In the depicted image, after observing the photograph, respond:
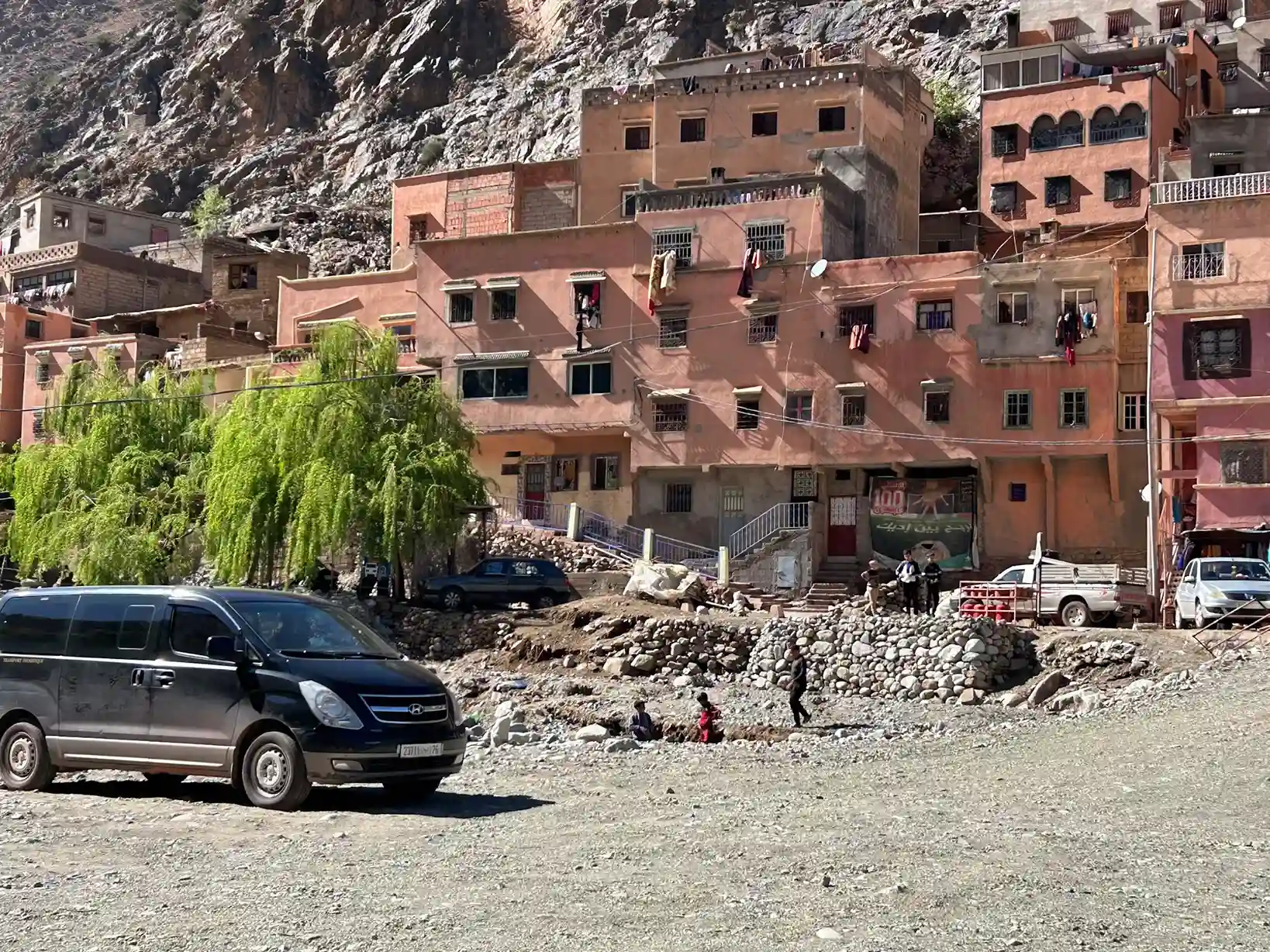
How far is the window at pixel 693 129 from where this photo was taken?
196 feet

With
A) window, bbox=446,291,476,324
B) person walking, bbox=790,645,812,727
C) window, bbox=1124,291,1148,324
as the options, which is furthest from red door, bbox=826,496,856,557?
person walking, bbox=790,645,812,727


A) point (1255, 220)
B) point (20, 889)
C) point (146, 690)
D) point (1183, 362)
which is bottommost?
point (20, 889)

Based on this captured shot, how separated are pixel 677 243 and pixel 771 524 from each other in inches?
369

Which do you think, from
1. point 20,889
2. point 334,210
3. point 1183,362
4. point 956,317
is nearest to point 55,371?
point 334,210

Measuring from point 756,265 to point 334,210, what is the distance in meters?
44.3

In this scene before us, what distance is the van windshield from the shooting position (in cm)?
1583

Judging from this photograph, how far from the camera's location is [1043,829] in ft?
43.8

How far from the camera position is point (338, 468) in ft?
140

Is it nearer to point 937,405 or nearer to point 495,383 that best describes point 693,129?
point 495,383

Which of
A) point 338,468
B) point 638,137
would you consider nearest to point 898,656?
point 338,468

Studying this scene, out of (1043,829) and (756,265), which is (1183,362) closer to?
(756,265)

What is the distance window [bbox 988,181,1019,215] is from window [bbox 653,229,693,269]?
49.0 ft

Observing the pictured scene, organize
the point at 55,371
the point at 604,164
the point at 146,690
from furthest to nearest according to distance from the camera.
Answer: the point at 55,371
the point at 604,164
the point at 146,690

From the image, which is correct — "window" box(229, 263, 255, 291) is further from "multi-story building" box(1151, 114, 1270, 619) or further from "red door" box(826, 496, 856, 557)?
"multi-story building" box(1151, 114, 1270, 619)
